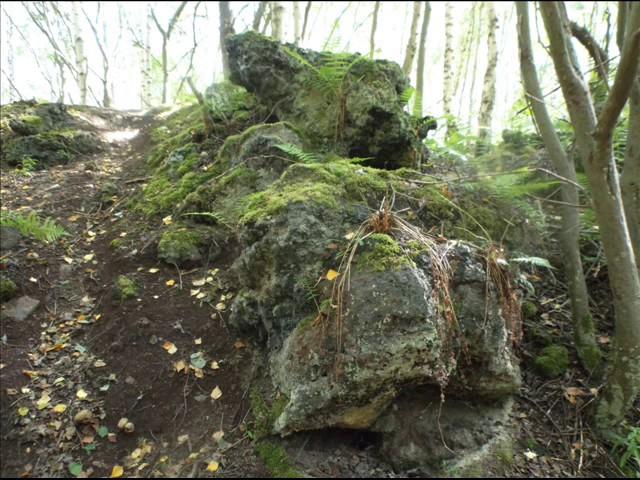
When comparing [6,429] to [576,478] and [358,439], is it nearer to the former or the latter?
[358,439]

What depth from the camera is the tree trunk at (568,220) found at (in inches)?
129

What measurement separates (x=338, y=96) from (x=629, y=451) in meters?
4.28

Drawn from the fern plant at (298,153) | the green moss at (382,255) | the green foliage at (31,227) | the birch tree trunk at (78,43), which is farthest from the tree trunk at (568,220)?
the birch tree trunk at (78,43)

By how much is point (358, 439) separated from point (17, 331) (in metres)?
3.02

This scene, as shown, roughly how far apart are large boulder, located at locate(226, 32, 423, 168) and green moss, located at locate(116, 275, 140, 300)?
2627 mm

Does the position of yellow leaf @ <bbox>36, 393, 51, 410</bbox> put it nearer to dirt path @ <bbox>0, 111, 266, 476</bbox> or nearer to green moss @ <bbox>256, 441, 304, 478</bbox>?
dirt path @ <bbox>0, 111, 266, 476</bbox>

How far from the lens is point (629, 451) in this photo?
2564 millimetres

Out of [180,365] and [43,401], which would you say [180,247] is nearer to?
[180,365]

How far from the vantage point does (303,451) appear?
2543 mm

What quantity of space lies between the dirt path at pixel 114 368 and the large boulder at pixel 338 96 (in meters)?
2.28

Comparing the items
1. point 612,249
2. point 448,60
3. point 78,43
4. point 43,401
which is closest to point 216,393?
point 43,401

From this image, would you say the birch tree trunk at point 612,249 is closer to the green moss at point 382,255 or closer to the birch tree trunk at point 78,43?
the green moss at point 382,255

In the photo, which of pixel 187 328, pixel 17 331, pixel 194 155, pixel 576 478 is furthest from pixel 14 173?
pixel 576 478

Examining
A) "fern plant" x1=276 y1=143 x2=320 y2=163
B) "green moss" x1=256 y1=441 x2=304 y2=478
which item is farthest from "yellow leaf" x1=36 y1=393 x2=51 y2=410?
"fern plant" x1=276 y1=143 x2=320 y2=163
